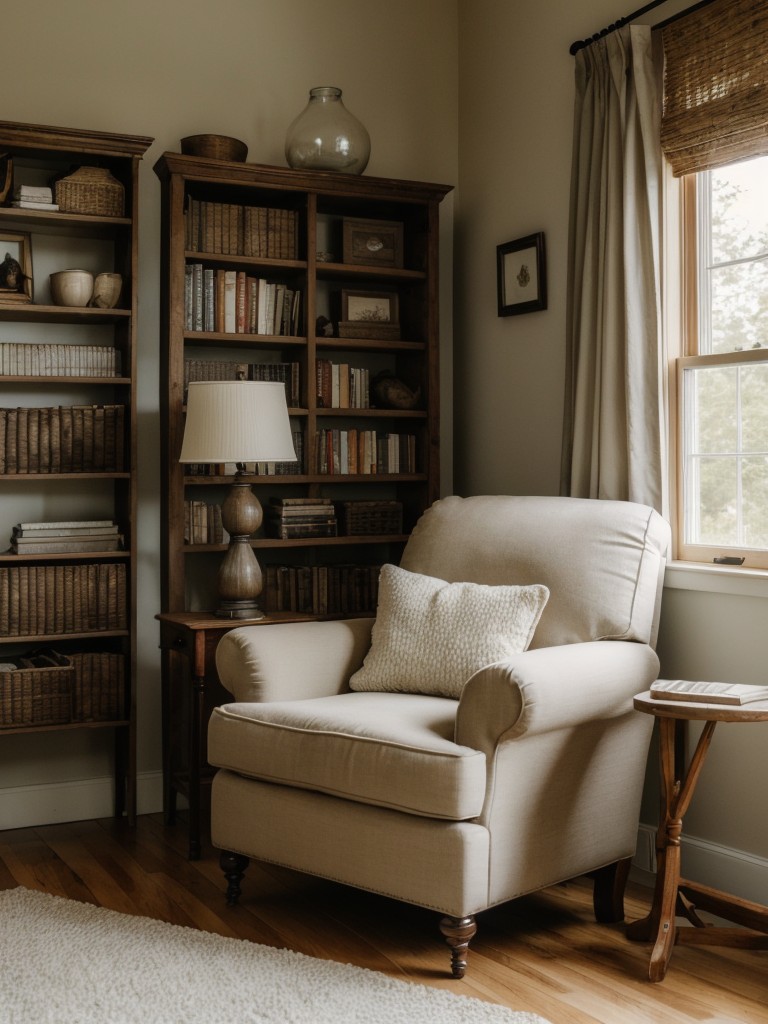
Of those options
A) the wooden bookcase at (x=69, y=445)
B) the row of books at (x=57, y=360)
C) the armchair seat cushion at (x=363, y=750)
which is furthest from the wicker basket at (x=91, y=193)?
the armchair seat cushion at (x=363, y=750)

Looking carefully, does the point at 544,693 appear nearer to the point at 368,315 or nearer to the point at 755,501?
the point at 755,501

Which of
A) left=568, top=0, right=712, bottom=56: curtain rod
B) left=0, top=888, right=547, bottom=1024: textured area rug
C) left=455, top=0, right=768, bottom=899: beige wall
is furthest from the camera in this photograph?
left=568, top=0, right=712, bottom=56: curtain rod

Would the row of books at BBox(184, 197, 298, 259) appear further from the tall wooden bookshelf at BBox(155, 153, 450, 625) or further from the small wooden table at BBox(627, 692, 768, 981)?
the small wooden table at BBox(627, 692, 768, 981)

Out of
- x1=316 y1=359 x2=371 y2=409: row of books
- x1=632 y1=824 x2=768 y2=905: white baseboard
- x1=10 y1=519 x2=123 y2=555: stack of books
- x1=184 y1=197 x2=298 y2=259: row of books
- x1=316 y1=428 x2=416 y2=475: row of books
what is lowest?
x1=632 y1=824 x2=768 y2=905: white baseboard

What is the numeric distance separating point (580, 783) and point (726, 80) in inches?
75.2

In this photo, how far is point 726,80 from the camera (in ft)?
9.56

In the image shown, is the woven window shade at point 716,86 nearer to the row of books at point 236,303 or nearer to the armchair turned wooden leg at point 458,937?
the row of books at point 236,303

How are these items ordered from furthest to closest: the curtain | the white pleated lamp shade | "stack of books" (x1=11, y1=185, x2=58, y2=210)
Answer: "stack of books" (x1=11, y1=185, x2=58, y2=210) < the white pleated lamp shade < the curtain

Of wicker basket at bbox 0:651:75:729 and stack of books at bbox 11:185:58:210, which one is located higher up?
stack of books at bbox 11:185:58:210

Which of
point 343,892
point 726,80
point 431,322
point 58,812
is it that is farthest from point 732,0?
point 58,812

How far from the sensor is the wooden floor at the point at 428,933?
232cm

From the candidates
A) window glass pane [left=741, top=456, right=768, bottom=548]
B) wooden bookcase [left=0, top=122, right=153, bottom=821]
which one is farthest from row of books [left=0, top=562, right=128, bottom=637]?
window glass pane [left=741, top=456, right=768, bottom=548]

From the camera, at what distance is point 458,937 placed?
93.8 inches

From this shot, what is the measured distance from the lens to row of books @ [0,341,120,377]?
3.46 m
